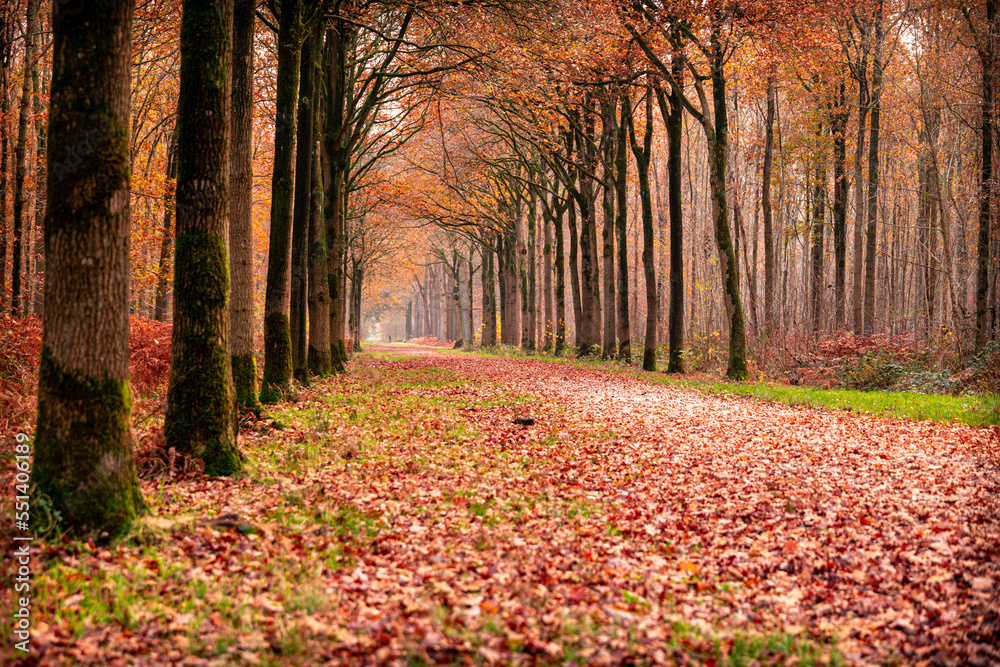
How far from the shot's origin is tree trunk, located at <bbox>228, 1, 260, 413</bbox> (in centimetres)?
858

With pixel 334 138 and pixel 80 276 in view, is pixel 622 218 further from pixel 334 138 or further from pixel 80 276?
pixel 80 276

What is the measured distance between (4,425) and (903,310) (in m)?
31.3

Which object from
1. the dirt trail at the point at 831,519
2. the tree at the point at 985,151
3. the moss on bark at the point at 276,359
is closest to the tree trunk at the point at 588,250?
the tree at the point at 985,151

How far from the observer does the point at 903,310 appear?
26234 mm

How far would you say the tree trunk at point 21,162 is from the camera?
38.0 feet

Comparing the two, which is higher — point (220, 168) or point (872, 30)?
point (872, 30)

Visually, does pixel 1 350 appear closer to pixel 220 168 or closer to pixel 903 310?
pixel 220 168

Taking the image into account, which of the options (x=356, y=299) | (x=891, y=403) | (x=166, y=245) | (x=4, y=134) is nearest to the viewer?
(x=891, y=403)

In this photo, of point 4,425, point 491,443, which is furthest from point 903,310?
point 4,425

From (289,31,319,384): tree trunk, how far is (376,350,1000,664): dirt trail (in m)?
6.81

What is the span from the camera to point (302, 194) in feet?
39.7

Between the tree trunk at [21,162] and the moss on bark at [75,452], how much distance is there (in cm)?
953

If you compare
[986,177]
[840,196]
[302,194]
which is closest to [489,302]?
[840,196]

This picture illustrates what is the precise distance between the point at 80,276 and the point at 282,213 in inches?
268
